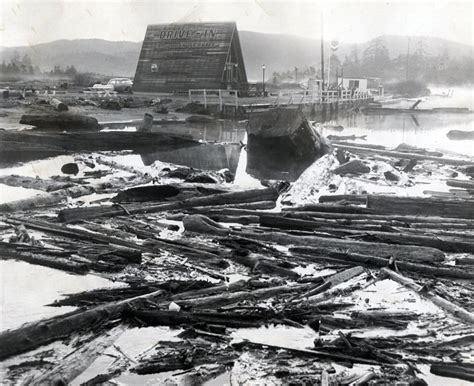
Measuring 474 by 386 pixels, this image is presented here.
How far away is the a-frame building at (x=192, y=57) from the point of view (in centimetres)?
3828

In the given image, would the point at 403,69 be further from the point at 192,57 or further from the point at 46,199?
the point at 46,199

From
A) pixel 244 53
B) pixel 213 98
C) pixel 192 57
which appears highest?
pixel 244 53

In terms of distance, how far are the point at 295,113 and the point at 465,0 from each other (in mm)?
7780

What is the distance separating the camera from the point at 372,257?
6836 mm

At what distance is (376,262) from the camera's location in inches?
268

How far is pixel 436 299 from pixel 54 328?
4258 mm

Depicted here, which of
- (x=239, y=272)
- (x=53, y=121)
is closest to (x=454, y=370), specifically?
(x=239, y=272)

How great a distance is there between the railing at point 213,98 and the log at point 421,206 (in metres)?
24.0

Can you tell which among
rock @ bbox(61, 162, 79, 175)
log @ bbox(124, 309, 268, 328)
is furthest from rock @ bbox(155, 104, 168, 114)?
log @ bbox(124, 309, 268, 328)

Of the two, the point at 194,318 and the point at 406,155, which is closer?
the point at 194,318

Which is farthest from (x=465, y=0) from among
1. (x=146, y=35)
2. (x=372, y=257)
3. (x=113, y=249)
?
(x=146, y=35)

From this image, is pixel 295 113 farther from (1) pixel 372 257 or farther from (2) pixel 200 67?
(2) pixel 200 67

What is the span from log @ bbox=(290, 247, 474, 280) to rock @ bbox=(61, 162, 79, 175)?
8554 millimetres

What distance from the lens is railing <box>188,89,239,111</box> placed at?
33.8 meters
